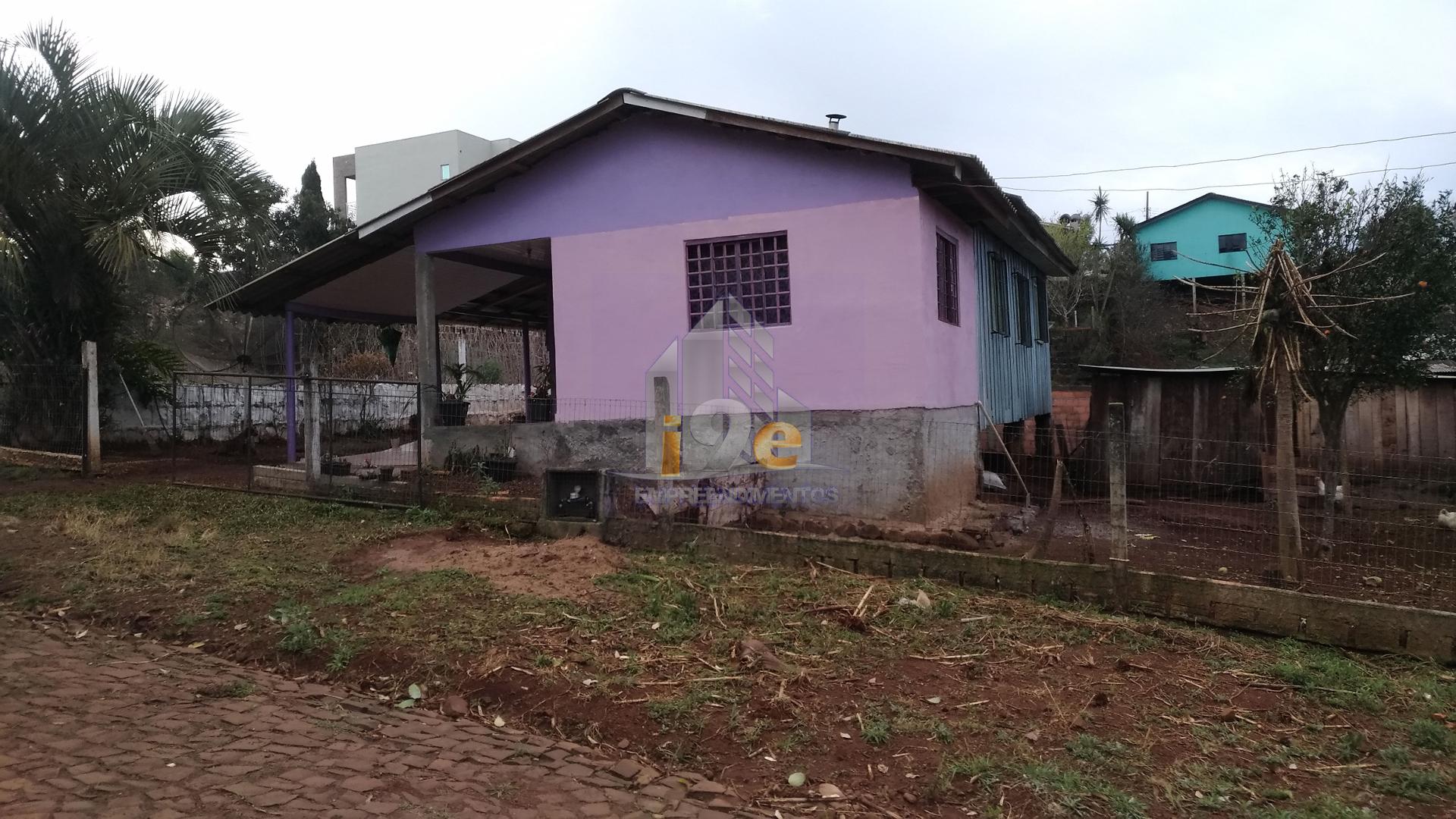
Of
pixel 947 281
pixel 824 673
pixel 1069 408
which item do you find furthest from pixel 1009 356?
pixel 824 673

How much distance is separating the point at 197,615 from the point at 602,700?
3286 mm

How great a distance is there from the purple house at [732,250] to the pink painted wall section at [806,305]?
0.8 inches

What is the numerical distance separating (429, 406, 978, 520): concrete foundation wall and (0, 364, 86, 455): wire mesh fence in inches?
305

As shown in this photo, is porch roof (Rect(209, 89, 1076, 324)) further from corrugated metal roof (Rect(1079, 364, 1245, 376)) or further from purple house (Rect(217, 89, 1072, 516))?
corrugated metal roof (Rect(1079, 364, 1245, 376))

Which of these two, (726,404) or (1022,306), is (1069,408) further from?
(726,404)

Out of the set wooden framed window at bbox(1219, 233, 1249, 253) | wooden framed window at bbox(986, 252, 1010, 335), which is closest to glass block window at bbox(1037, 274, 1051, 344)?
wooden framed window at bbox(986, 252, 1010, 335)

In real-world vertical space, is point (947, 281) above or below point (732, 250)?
below

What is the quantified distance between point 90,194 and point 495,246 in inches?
207

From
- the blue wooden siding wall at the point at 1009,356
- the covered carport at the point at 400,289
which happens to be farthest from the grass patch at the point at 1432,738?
the covered carport at the point at 400,289

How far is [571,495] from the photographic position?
807 cm

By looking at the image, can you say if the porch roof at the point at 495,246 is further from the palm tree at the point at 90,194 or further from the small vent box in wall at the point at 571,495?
the small vent box in wall at the point at 571,495

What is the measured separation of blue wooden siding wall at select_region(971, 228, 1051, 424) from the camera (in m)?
11.5

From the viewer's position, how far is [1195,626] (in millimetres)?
5465

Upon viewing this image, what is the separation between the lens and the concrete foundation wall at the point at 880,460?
873 centimetres
